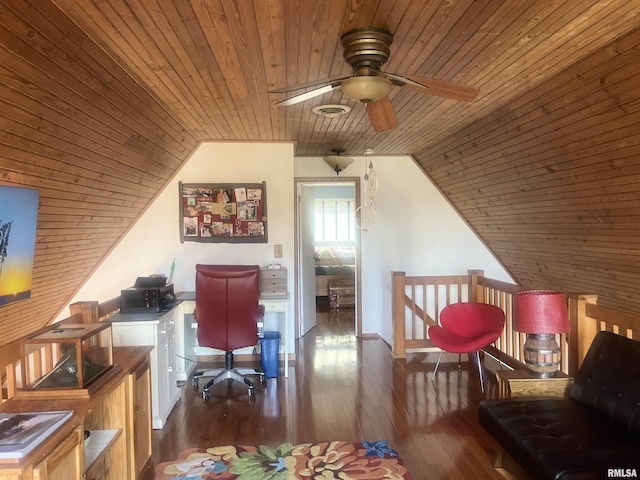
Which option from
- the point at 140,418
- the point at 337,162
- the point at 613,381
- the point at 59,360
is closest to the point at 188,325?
the point at 140,418

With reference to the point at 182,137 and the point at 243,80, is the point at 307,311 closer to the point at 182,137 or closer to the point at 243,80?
the point at 182,137

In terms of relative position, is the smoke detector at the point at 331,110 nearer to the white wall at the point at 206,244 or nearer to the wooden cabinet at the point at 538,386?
the white wall at the point at 206,244

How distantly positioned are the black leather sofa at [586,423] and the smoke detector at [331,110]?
7.67ft

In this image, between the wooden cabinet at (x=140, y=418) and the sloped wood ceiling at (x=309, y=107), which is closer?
the sloped wood ceiling at (x=309, y=107)

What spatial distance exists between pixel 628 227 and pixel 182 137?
395cm

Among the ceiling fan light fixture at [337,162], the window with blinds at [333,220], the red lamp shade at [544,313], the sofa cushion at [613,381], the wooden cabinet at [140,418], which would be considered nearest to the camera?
the sofa cushion at [613,381]

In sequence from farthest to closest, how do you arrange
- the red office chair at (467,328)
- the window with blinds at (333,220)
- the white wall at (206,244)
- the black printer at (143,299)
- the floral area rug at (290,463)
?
1. the window with blinds at (333,220)
2. the white wall at (206,244)
3. the red office chair at (467,328)
4. the black printer at (143,299)
5. the floral area rug at (290,463)

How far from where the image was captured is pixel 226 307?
12.4 ft

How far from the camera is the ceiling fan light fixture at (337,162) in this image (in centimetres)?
542

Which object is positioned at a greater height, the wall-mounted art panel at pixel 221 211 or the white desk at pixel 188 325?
the wall-mounted art panel at pixel 221 211

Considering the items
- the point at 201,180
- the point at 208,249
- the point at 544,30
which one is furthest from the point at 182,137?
the point at 544,30

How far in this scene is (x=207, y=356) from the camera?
489cm

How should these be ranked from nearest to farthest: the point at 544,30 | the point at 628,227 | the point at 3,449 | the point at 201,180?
the point at 3,449, the point at 544,30, the point at 628,227, the point at 201,180

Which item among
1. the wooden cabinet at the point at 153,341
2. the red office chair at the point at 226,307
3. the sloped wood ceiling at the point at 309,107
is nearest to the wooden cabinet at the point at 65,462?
the wooden cabinet at the point at 153,341
